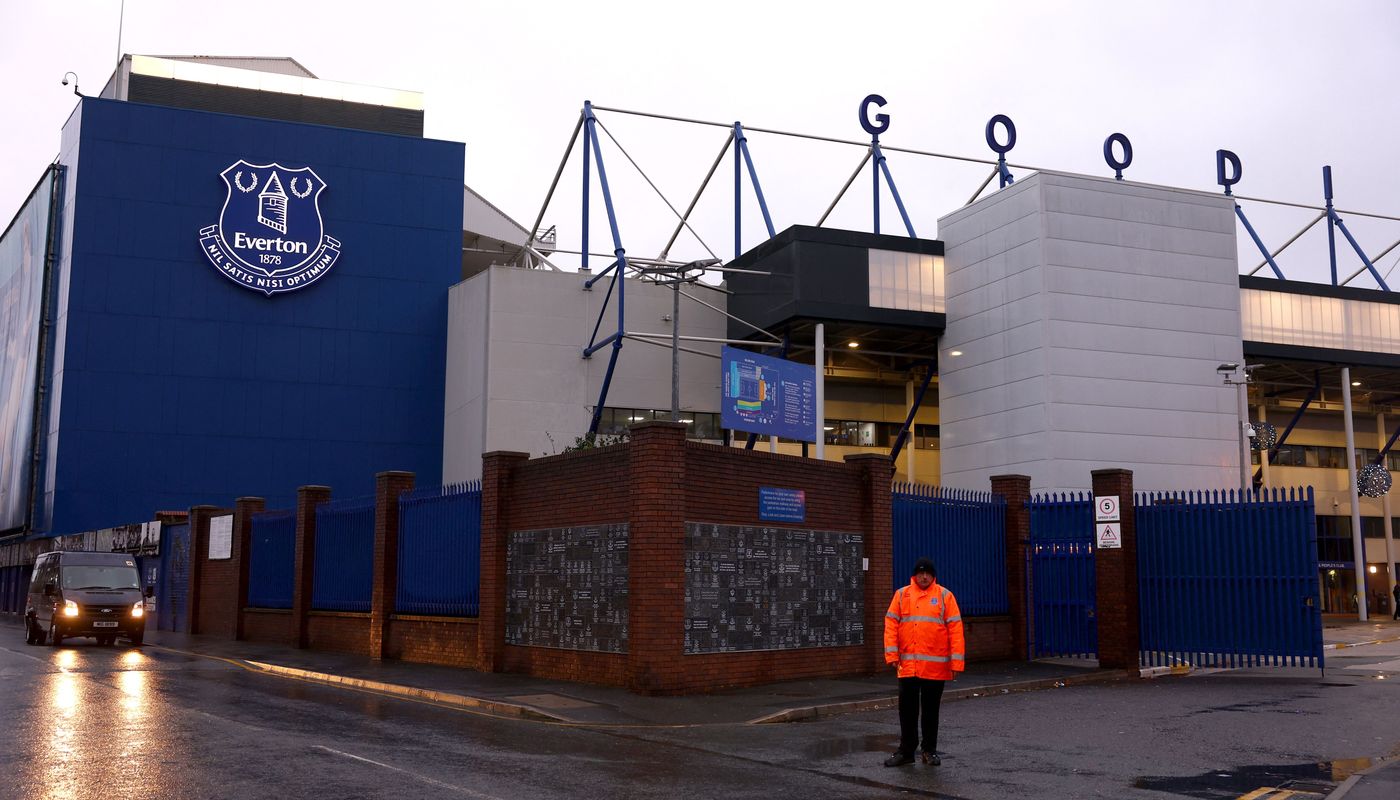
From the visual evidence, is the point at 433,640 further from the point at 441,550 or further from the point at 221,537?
the point at 221,537

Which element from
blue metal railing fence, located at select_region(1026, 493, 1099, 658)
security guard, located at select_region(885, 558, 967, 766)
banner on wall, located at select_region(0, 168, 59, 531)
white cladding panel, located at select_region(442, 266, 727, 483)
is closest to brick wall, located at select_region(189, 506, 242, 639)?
white cladding panel, located at select_region(442, 266, 727, 483)

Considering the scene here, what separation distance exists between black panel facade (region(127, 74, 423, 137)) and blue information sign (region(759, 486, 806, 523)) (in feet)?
126

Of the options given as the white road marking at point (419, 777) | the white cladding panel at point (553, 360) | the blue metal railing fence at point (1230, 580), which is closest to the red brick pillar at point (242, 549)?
the white cladding panel at point (553, 360)

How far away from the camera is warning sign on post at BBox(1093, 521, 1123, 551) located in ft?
68.0

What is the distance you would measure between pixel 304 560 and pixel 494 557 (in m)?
8.27

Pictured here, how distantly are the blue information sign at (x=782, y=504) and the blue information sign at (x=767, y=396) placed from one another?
1512 centimetres

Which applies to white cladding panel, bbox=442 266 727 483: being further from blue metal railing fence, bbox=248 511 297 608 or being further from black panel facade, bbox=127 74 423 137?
blue metal railing fence, bbox=248 511 297 608

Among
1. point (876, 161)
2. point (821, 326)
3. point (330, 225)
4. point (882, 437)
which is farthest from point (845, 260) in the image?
point (330, 225)

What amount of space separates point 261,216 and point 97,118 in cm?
700

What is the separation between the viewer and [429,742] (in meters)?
12.3

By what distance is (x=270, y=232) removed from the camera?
48188 mm

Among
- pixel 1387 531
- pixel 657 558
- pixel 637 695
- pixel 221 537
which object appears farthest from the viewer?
pixel 1387 531

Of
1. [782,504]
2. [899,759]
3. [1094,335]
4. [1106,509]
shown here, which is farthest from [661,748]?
[1094,335]

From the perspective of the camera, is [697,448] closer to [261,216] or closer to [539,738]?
[539,738]
